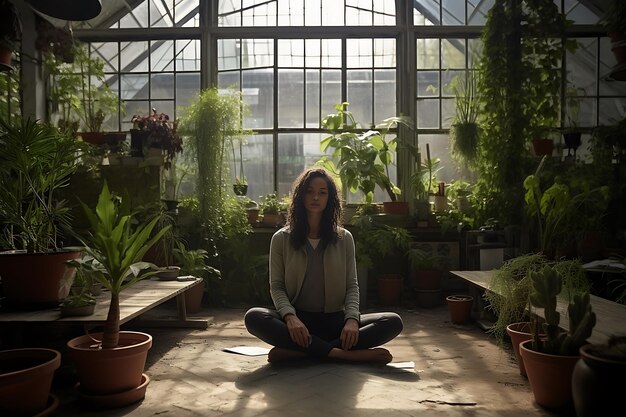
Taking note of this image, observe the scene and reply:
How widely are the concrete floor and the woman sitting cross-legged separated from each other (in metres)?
0.11

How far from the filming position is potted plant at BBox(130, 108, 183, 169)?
5340 millimetres

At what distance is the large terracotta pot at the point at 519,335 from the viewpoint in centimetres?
296

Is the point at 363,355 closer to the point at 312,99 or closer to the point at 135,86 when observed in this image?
the point at 312,99

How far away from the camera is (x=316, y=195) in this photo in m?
3.25

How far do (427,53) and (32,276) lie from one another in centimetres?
494

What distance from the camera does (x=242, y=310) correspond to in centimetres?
524

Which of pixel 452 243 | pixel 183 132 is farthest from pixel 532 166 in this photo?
pixel 183 132

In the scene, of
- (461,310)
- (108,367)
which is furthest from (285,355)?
(461,310)

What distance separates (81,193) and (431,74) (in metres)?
3.95

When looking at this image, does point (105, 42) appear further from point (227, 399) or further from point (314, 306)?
point (227, 399)

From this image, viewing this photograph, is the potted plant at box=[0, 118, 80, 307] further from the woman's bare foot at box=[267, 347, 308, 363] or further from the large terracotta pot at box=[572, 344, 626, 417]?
the large terracotta pot at box=[572, 344, 626, 417]

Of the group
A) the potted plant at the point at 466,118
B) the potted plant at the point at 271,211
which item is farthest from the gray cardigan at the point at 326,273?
the potted plant at the point at 466,118

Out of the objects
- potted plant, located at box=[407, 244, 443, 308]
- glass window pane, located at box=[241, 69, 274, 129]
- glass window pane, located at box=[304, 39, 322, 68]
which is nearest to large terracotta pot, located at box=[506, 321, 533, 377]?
potted plant, located at box=[407, 244, 443, 308]

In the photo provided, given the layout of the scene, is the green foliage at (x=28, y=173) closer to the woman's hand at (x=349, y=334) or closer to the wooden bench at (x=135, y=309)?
the wooden bench at (x=135, y=309)
